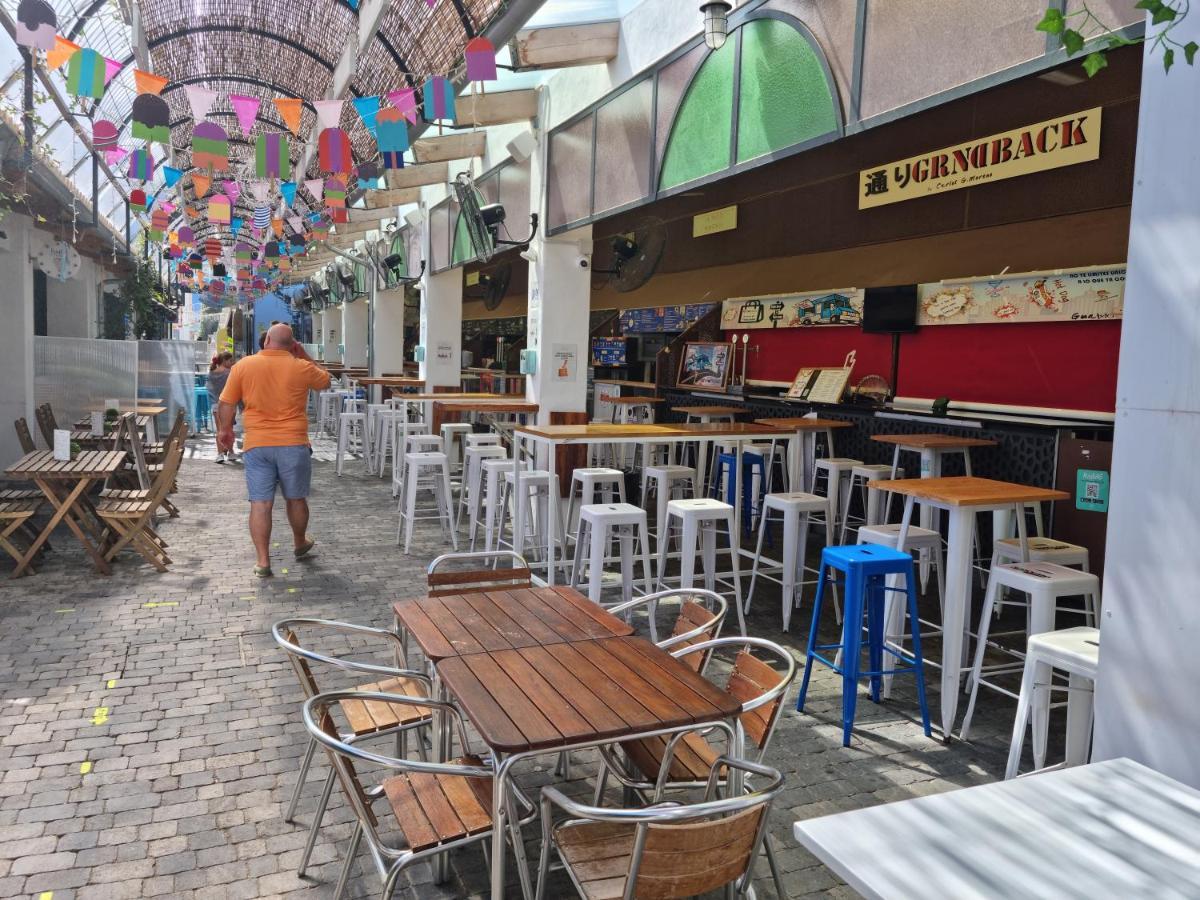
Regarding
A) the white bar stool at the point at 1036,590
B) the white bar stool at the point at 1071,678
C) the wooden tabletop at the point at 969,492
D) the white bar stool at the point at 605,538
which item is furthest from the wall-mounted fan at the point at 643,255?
the white bar stool at the point at 1071,678

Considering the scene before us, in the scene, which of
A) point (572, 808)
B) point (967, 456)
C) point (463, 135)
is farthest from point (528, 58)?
point (572, 808)

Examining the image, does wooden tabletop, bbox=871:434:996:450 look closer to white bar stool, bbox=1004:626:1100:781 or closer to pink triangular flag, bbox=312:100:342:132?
white bar stool, bbox=1004:626:1100:781

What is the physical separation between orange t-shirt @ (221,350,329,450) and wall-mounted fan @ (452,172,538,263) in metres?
2.75

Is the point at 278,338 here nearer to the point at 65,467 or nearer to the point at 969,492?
the point at 65,467

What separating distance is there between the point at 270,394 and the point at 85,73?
2.63 m

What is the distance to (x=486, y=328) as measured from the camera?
1964cm

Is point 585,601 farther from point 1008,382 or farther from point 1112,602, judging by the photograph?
point 1008,382

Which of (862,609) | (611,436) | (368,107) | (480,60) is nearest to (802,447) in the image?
(611,436)

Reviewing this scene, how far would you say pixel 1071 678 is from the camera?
2781mm

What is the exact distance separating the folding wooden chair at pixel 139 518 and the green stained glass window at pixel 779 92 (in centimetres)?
429

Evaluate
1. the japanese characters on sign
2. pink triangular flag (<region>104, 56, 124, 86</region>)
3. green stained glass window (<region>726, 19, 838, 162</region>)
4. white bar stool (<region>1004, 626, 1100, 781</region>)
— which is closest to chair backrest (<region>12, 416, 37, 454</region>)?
pink triangular flag (<region>104, 56, 124, 86</region>)

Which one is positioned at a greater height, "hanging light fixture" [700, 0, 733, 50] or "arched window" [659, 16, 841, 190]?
"hanging light fixture" [700, 0, 733, 50]

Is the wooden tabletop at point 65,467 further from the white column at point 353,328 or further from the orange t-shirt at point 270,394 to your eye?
the white column at point 353,328

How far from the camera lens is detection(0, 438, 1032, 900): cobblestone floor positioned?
2414mm
